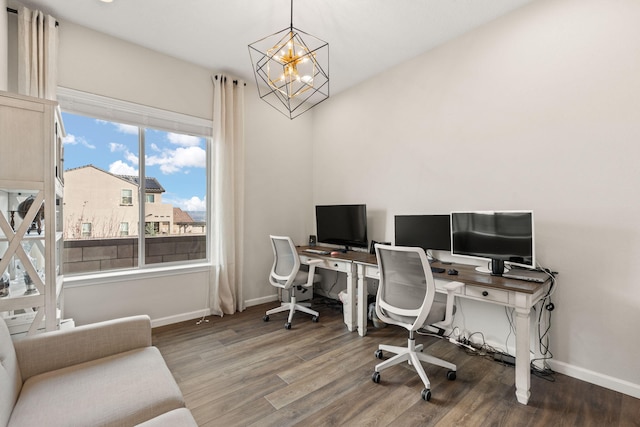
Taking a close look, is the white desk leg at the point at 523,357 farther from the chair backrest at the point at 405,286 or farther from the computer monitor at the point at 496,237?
the chair backrest at the point at 405,286

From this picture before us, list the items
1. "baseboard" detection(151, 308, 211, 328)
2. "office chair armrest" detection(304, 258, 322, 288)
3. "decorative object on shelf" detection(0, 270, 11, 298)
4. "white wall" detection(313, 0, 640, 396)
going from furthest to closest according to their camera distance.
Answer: "office chair armrest" detection(304, 258, 322, 288)
"baseboard" detection(151, 308, 211, 328)
"white wall" detection(313, 0, 640, 396)
"decorative object on shelf" detection(0, 270, 11, 298)

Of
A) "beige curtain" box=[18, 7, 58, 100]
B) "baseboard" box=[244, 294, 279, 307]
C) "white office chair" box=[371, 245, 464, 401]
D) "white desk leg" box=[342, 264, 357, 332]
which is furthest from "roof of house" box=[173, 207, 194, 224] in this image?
"white office chair" box=[371, 245, 464, 401]

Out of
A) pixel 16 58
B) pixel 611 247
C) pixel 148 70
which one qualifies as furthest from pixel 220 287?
pixel 611 247

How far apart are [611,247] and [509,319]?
3.07 feet

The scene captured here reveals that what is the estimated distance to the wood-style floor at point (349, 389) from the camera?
181 centimetres

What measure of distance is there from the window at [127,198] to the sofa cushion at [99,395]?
2.04 meters

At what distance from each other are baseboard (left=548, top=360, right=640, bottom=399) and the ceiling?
2981 mm

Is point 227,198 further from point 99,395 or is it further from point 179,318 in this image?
point 99,395

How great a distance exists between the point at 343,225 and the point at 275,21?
234 centimetres

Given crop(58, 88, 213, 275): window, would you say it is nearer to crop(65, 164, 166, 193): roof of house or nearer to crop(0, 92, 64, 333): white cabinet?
crop(65, 164, 166, 193): roof of house

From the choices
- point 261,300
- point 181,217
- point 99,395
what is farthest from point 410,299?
point 181,217

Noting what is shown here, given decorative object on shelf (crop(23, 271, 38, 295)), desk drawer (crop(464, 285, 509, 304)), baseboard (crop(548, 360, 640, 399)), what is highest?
decorative object on shelf (crop(23, 271, 38, 295))

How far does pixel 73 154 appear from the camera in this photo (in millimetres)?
2893

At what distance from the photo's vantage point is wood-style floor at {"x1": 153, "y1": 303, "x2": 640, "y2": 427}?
1808 millimetres
